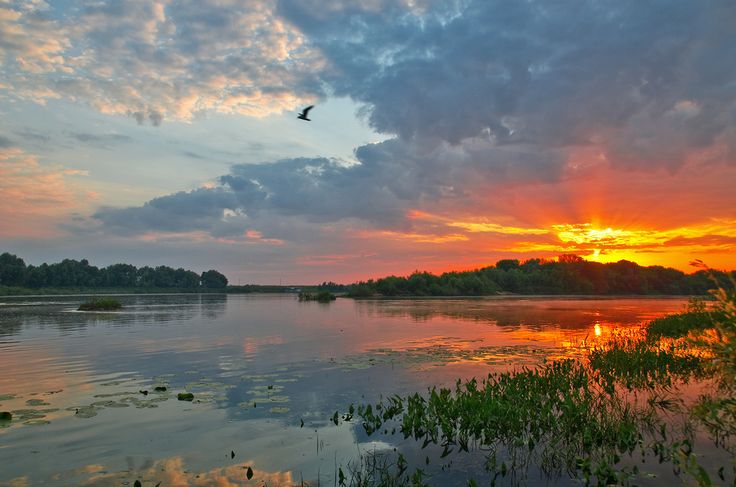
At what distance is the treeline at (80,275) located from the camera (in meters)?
138

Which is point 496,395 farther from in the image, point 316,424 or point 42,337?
point 42,337

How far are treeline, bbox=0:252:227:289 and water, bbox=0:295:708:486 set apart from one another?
128m

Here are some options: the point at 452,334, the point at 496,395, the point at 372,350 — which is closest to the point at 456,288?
the point at 452,334

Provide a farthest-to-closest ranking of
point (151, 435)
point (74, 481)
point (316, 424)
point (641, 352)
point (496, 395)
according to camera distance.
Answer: point (641, 352)
point (496, 395)
point (316, 424)
point (151, 435)
point (74, 481)

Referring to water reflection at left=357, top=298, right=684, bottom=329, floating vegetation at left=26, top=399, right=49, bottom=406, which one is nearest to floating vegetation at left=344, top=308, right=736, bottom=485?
floating vegetation at left=26, top=399, right=49, bottom=406

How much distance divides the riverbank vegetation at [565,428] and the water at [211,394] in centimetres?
87

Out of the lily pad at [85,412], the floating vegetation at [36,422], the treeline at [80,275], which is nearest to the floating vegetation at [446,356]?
the lily pad at [85,412]

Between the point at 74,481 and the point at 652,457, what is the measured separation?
12.3 metres

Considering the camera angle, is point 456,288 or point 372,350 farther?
point 456,288

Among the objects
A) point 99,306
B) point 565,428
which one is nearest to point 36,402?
point 565,428

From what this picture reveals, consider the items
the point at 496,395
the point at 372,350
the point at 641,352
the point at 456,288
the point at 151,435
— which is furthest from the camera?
the point at 456,288

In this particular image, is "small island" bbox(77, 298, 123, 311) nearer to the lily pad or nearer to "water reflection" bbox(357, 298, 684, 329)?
"water reflection" bbox(357, 298, 684, 329)

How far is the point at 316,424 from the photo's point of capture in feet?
42.3

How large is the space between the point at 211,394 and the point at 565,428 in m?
11.9
